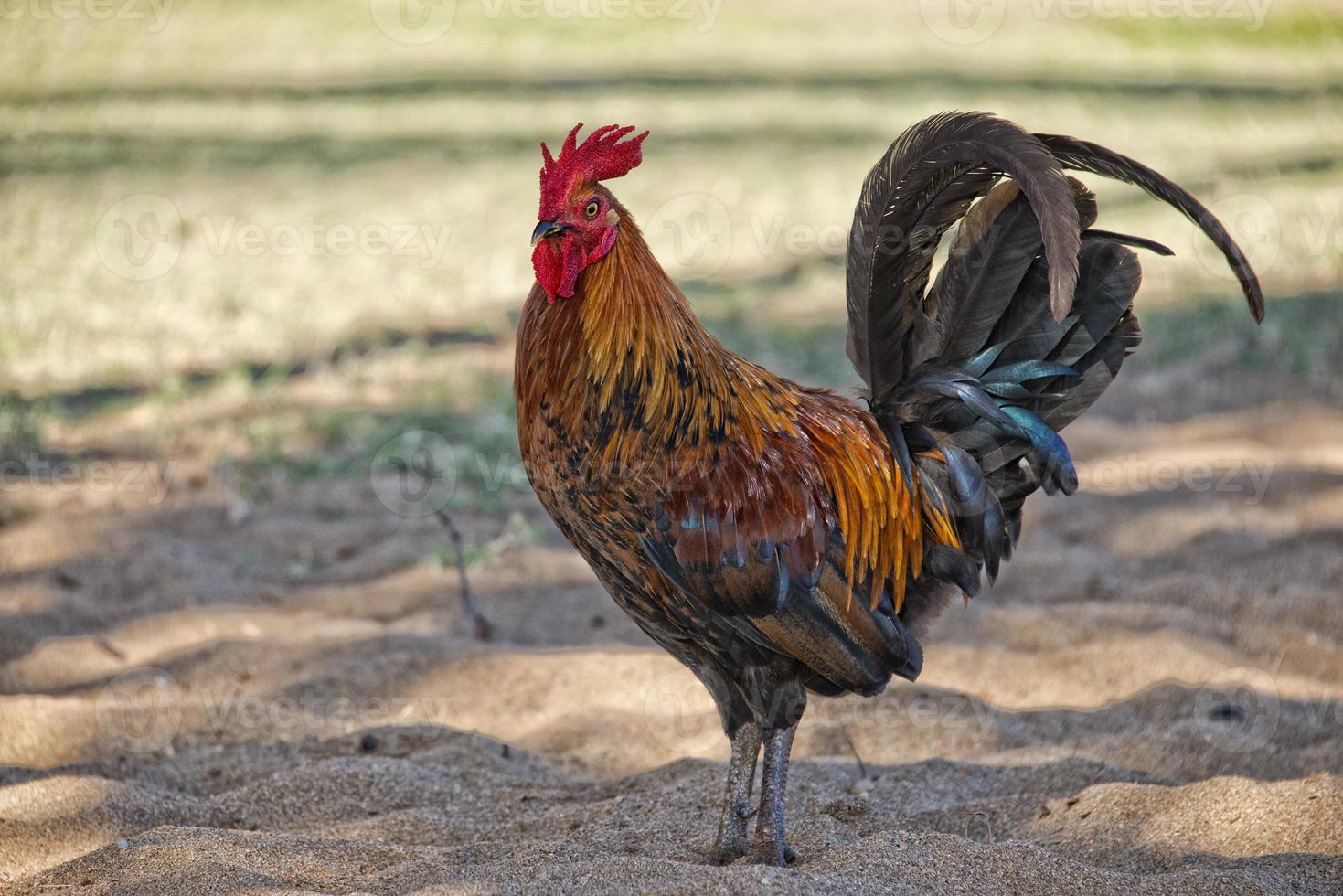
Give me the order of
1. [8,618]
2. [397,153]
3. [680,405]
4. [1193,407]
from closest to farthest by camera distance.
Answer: [680,405]
[8,618]
[1193,407]
[397,153]

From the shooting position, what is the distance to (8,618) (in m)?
5.44

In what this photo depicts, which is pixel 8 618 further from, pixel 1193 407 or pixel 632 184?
pixel 632 184

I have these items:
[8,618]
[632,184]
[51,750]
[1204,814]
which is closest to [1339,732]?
[1204,814]

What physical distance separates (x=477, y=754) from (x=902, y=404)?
2111 millimetres
